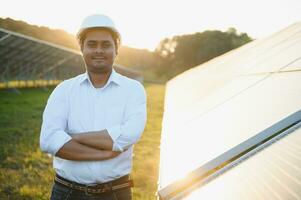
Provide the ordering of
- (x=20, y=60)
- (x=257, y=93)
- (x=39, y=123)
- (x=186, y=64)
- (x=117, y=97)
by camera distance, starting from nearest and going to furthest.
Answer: (x=117, y=97)
(x=257, y=93)
(x=39, y=123)
(x=20, y=60)
(x=186, y=64)

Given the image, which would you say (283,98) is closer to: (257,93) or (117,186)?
(257,93)

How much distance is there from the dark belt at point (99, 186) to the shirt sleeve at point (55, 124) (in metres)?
0.19

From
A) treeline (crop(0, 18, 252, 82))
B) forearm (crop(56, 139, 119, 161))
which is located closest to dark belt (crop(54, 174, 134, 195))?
forearm (crop(56, 139, 119, 161))

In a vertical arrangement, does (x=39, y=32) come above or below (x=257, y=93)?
below

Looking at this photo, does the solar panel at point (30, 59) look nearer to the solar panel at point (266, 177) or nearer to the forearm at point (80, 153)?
the forearm at point (80, 153)

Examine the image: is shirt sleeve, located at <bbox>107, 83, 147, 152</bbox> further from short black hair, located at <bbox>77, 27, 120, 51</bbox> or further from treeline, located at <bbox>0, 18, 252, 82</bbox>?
treeline, located at <bbox>0, 18, 252, 82</bbox>

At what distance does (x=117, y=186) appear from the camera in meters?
2.31

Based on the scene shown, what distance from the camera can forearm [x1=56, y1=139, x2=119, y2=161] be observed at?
227cm

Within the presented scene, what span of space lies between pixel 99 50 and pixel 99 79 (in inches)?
7.7

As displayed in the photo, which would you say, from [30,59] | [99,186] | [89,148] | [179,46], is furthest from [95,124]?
[179,46]

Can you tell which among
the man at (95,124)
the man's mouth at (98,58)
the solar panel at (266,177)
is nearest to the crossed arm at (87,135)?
the man at (95,124)

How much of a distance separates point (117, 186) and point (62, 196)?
34 centimetres

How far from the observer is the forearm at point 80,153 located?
227cm

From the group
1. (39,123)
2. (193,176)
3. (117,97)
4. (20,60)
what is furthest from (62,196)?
(20,60)
